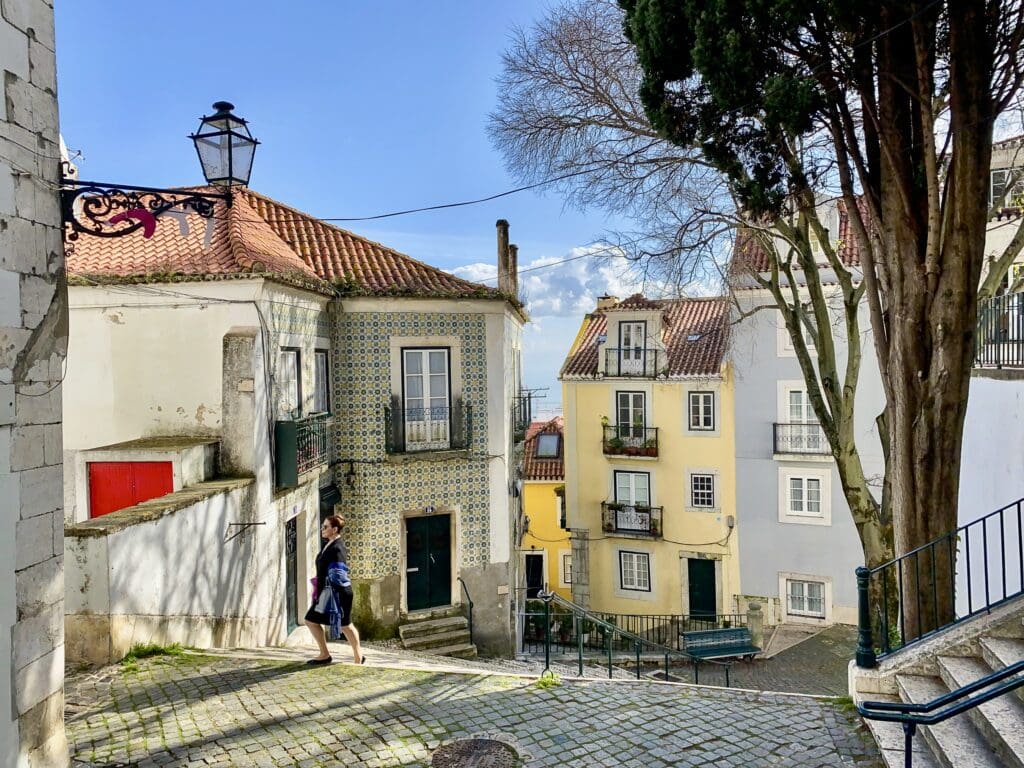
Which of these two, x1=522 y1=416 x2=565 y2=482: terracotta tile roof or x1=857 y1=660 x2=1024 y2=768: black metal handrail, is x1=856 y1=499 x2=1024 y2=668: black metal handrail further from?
x1=522 y1=416 x2=565 y2=482: terracotta tile roof

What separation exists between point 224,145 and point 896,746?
6776 mm

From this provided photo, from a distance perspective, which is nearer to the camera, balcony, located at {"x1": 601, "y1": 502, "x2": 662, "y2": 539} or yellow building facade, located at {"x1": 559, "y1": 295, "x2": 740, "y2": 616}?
yellow building facade, located at {"x1": 559, "y1": 295, "x2": 740, "y2": 616}

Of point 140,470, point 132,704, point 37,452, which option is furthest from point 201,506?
point 37,452

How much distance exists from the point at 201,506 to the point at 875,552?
307 inches

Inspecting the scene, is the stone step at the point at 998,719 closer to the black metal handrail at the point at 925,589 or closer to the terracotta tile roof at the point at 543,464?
the black metal handrail at the point at 925,589

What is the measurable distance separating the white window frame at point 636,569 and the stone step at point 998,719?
693 inches

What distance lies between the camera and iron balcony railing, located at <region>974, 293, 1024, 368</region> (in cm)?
842

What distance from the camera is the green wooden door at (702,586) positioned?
21750mm

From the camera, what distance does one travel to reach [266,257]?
11.1 m

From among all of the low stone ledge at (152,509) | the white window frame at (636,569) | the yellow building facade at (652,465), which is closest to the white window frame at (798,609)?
the yellow building facade at (652,465)

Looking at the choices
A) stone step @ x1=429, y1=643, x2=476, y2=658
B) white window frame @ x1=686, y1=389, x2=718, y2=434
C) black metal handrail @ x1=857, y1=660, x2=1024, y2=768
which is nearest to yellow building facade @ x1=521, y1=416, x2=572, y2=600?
white window frame @ x1=686, y1=389, x2=718, y2=434

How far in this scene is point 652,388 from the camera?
72.8 ft

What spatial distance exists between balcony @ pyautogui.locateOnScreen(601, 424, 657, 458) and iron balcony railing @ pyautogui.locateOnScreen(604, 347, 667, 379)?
63.9 inches

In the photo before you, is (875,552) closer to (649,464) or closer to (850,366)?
(850,366)
